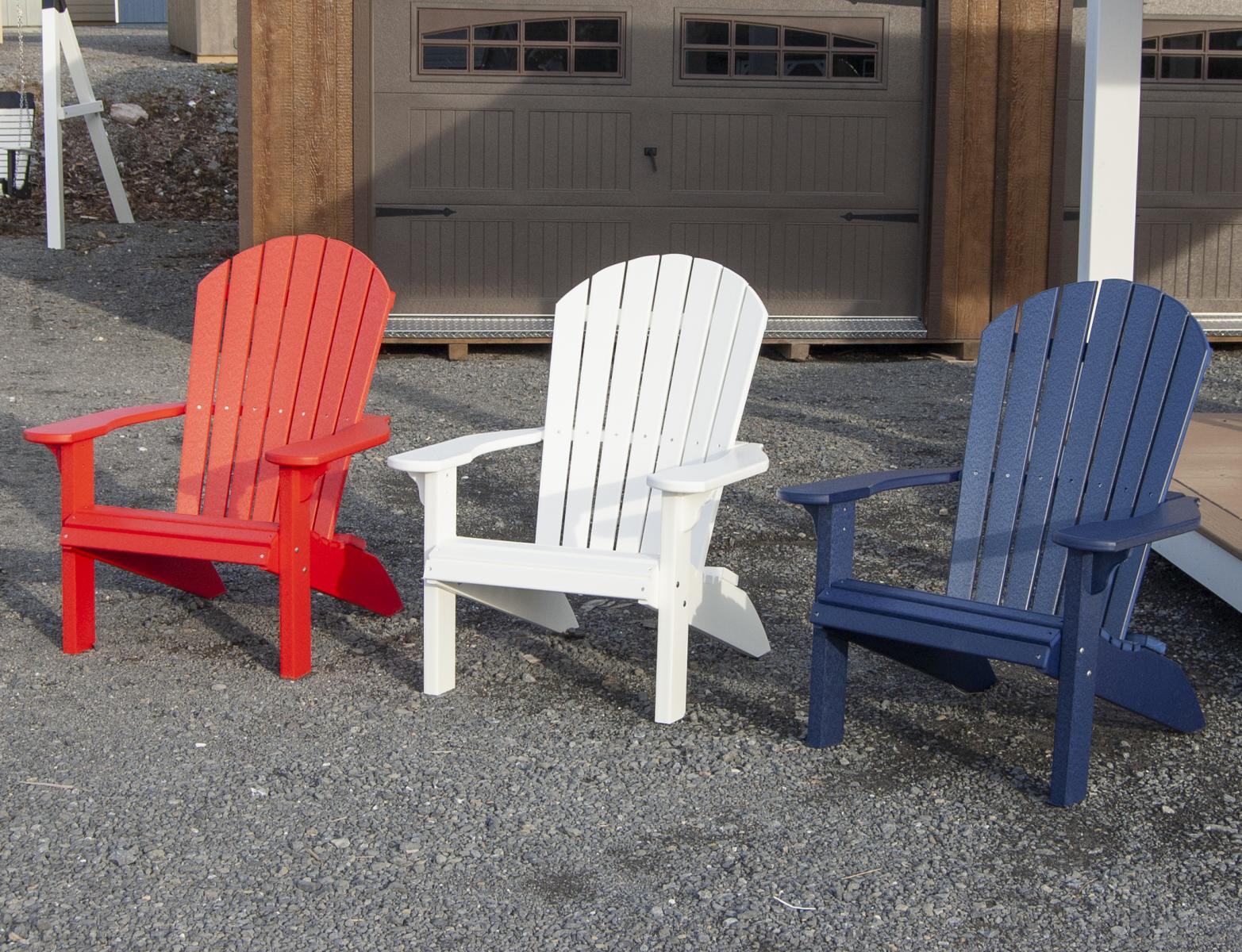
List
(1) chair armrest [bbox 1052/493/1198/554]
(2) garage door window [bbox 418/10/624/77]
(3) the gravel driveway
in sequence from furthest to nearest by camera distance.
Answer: (2) garage door window [bbox 418/10/624/77] < (1) chair armrest [bbox 1052/493/1198/554] < (3) the gravel driveway

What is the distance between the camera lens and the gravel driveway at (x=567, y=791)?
7.52 feet

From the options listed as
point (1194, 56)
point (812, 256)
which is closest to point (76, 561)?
point (812, 256)

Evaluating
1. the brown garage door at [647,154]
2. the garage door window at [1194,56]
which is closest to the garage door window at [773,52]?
the brown garage door at [647,154]

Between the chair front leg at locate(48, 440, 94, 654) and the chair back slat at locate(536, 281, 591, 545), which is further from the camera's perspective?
the chair back slat at locate(536, 281, 591, 545)

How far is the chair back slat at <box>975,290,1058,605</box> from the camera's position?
10.7ft

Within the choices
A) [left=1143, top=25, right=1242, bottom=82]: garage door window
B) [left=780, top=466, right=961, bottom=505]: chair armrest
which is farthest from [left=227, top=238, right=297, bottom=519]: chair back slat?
[left=1143, top=25, right=1242, bottom=82]: garage door window

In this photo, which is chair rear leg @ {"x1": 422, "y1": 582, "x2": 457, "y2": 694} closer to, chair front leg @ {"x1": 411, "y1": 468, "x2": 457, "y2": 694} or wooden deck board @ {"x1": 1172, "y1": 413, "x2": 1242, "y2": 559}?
chair front leg @ {"x1": 411, "y1": 468, "x2": 457, "y2": 694}

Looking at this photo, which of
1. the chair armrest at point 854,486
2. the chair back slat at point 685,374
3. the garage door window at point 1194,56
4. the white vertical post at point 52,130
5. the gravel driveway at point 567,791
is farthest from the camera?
the white vertical post at point 52,130

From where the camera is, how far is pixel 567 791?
2.78 metres

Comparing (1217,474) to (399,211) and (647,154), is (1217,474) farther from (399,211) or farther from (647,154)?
(399,211)

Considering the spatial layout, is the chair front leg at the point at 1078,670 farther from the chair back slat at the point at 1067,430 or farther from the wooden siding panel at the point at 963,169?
the wooden siding panel at the point at 963,169

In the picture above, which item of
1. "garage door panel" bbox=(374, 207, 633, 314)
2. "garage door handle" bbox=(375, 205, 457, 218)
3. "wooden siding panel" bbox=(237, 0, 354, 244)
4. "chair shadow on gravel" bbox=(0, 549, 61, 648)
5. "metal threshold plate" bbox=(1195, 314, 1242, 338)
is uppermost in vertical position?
"wooden siding panel" bbox=(237, 0, 354, 244)

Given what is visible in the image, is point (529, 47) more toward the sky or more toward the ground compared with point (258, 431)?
more toward the sky

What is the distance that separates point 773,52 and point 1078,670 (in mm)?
6001
